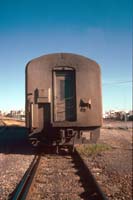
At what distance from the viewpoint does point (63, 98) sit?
9445 millimetres

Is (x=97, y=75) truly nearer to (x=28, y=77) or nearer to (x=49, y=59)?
(x=49, y=59)

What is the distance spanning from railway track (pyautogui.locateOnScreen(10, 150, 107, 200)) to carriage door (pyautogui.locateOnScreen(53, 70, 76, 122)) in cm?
209

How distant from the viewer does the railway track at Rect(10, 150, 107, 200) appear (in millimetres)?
4586

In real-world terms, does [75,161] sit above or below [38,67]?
below

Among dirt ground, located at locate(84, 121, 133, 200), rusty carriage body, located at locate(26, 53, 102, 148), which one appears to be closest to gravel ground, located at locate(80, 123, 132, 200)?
dirt ground, located at locate(84, 121, 133, 200)

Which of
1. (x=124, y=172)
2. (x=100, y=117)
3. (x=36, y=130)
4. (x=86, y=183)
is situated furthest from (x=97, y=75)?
(x=86, y=183)

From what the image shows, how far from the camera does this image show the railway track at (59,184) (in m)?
4.59

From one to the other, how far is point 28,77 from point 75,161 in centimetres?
323

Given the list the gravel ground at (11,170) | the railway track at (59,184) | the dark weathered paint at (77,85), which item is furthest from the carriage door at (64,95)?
the railway track at (59,184)

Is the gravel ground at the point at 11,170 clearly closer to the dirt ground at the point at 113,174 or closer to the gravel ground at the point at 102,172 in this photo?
the gravel ground at the point at 102,172

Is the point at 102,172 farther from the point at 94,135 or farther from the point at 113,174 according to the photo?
the point at 94,135

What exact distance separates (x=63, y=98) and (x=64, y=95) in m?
0.11

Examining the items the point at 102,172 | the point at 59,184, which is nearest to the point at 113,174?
the point at 102,172

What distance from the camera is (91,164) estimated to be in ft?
25.2
